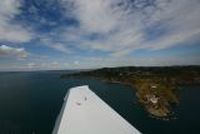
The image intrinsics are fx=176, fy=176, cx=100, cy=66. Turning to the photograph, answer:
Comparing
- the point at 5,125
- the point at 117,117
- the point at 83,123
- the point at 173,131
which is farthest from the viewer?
the point at 5,125

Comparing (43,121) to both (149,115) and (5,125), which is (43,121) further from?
(149,115)

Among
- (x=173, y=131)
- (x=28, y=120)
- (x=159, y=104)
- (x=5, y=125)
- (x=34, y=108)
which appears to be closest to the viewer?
(x=173, y=131)

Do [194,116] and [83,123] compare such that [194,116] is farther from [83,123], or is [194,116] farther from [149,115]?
[83,123]

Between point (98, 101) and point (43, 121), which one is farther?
point (43, 121)

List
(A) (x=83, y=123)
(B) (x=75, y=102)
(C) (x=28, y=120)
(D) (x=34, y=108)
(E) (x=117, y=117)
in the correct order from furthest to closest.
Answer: (D) (x=34, y=108)
(C) (x=28, y=120)
(B) (x=75, y=102)
(E) (x=117, y=117)
(A) (x=83, y=123)

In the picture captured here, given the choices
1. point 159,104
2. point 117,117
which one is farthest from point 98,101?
point 159,104

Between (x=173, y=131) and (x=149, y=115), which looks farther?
(x=149, y=115)

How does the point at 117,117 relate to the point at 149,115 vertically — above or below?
above

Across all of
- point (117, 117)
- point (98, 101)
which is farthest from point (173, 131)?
point (117, 117)

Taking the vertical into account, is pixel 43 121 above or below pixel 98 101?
below
